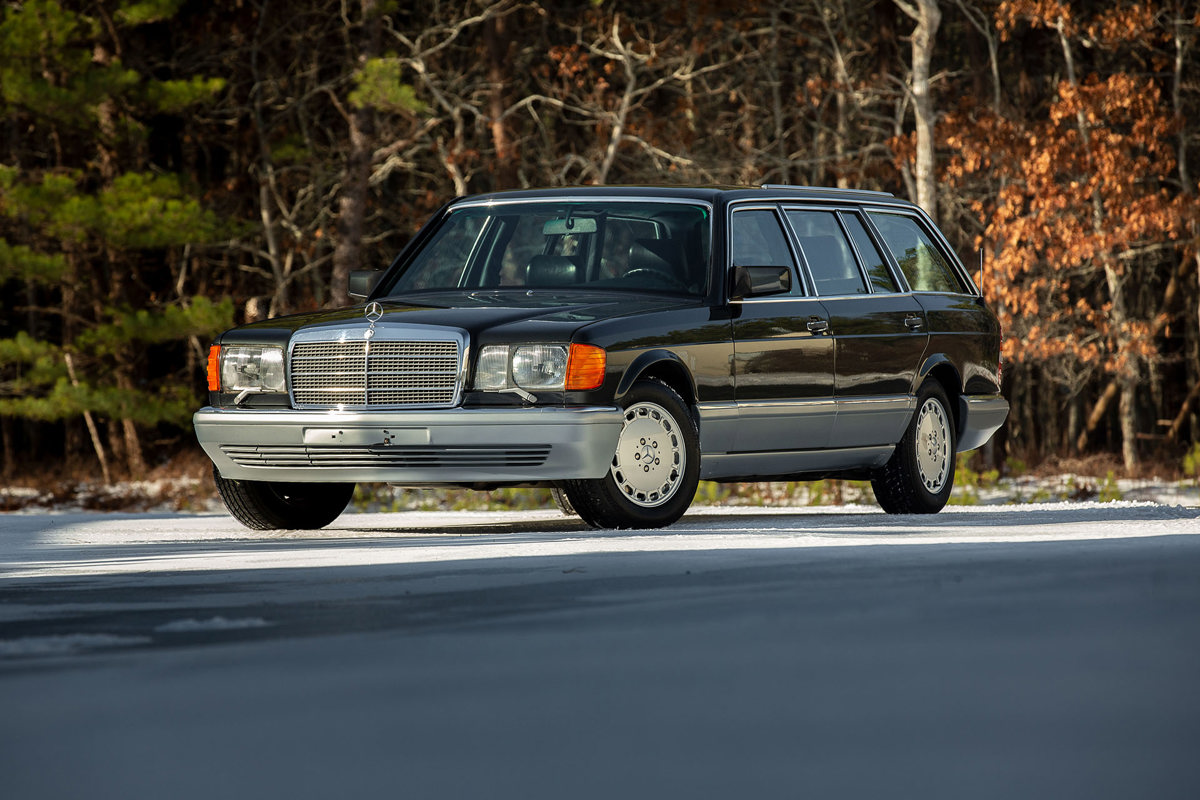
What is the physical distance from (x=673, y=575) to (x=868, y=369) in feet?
13.4

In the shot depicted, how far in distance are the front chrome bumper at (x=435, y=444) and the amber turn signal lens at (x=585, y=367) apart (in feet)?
0.39

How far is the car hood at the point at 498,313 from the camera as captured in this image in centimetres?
1004

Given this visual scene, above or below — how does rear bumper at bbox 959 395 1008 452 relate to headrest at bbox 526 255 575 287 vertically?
below

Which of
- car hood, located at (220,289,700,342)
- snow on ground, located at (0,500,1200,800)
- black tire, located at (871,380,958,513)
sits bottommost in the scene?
snow on ground, located at (0,500,1200,800)

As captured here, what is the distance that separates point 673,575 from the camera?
8.23 metres

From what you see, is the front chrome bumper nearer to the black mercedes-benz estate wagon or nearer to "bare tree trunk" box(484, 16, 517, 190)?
the black mercedes-benz estate wagon

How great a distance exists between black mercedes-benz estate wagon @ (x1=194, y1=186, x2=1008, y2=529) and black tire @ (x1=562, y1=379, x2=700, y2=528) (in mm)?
12

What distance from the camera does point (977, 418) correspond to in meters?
13.2

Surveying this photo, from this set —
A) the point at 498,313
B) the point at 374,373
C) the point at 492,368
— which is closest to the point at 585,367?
the point at 492,368

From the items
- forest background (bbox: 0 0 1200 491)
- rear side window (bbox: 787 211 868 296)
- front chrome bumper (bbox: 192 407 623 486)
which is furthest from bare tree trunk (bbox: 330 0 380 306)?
front chrome bumper (bbox: 192 407 623 486)

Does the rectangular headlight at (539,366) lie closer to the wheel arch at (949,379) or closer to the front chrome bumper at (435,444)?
the front chrome bumper at (435,444)

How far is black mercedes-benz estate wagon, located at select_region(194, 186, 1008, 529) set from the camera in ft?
32.8

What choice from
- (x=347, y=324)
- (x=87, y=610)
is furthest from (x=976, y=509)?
(x=87, y=610)

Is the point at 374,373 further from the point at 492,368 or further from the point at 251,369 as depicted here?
the point at 251,369
